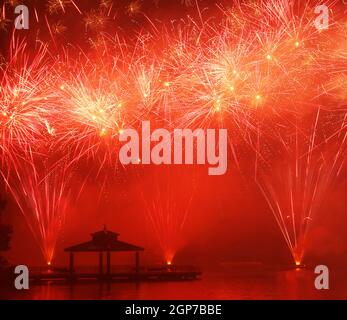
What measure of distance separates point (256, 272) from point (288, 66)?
739cm

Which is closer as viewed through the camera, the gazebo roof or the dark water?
the dark water

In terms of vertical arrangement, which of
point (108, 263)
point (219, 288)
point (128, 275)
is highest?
point (108, 263)

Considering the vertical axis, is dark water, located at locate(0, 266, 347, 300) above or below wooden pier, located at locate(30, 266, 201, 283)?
below

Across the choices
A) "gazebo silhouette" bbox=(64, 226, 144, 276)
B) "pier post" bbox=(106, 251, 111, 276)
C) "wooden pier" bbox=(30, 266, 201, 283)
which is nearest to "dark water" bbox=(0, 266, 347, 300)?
"wooden pier" bbox=(30, 266, 201, 283)

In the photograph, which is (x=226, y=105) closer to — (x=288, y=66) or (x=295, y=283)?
(x=288, y=66)

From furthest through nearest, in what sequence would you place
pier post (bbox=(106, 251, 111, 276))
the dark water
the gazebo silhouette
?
1. pier post (bbox=(106, 251, 111, 276))
2. the gazebo silhouette
3. the dark water

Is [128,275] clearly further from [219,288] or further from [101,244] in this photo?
[219,288]

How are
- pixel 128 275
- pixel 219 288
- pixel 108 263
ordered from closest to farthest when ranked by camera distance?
pixel 219 288 → pixel 108 263 → pixel 128 275

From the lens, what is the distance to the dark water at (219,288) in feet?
49.3

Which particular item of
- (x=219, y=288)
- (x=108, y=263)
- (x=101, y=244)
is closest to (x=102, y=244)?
(x=101, y=244)

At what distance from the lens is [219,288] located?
1703 centimetres

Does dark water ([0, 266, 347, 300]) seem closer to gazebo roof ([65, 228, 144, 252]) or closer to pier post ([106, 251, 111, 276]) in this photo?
pier post ([106, 251, 111, 276])

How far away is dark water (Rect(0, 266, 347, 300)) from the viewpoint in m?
15.0

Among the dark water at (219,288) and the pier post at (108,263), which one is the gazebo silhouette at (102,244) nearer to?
the pier post at (108,263)
